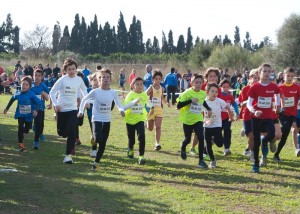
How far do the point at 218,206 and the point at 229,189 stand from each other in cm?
121

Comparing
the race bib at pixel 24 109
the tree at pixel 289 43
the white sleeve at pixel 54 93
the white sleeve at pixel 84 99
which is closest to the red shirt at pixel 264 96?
the white sleeve at pixel 84 99

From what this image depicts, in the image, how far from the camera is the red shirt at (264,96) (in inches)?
379

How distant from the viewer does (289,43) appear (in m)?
52.1

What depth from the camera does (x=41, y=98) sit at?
12648 millimetres

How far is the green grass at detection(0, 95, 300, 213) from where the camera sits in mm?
7043

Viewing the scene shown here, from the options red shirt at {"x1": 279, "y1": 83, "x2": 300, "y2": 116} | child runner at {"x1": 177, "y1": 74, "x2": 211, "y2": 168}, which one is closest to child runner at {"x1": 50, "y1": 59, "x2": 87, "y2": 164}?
child runner at {"x1": 177, "y1": 74, "x2": 211, "y2": 168}

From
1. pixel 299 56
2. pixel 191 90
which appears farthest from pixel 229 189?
pixel 299 56

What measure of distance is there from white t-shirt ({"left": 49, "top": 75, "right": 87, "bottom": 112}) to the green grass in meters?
1.18

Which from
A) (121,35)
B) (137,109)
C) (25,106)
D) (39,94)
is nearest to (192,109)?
(137,109)

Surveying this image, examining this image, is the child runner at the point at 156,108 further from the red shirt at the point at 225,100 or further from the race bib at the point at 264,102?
the race bib at the point at 264,102

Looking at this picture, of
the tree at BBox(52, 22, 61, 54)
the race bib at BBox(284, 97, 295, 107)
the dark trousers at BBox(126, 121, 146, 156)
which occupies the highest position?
the tree at BBox(52, 22, 61, 54)

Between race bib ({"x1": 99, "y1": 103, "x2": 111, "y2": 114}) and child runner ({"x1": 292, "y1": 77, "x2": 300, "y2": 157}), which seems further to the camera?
child runner ({"x1": 292, "y1": 77, "x2": 300, "y2": 157})

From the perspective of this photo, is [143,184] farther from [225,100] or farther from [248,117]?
[225,100]

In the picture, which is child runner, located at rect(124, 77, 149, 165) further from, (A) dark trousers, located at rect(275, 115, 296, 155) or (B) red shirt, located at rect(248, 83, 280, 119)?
(A) dark trousers, located at rect(275, 115, 296, 155)
